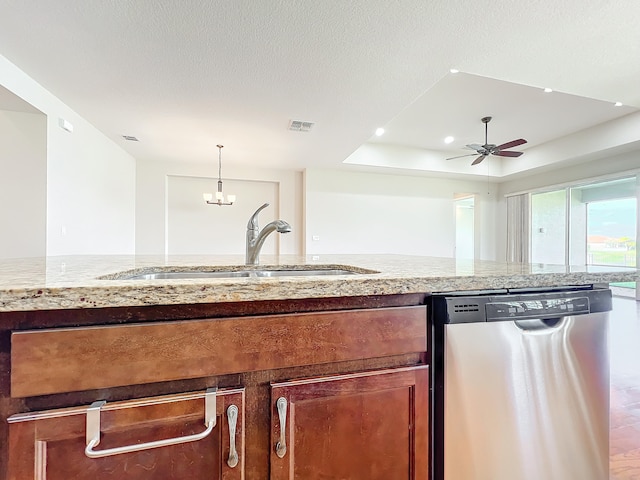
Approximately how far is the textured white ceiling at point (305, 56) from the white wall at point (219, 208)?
61.4 inches

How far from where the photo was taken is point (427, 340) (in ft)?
2.62

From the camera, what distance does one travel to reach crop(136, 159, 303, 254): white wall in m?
5.42

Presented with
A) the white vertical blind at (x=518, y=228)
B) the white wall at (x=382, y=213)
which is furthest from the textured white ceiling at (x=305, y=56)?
the white vertical blind at (x=518, y=228)

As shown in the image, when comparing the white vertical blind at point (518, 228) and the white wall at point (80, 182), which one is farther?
the white vertical blind at point (518, 228)

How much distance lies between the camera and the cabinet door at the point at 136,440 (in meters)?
0.54

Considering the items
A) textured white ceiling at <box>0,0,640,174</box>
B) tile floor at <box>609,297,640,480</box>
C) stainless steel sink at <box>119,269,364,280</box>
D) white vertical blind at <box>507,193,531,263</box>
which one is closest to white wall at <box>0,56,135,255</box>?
textured white ceiling at <box>0,0,640,174</box>

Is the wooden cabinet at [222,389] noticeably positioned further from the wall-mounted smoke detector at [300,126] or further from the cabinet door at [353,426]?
the wall-mounted smoke detector at [300,126]

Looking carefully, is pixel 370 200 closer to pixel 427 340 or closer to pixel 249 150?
pixel 249 150

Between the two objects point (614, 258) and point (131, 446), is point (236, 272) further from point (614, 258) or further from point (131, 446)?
point (614, 258)

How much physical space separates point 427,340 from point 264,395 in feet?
1.38

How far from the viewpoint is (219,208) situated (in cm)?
578

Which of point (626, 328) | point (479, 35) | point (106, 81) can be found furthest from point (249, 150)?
point (626, 328)

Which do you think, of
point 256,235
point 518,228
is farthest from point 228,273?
point 518,228

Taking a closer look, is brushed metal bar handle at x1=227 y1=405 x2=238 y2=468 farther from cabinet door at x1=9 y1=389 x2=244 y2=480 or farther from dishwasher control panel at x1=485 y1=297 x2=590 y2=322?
dishwasher control panel at x1=485 y1=297 x2=590 y2=322
